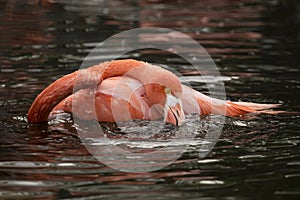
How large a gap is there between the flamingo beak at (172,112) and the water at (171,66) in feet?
1.00

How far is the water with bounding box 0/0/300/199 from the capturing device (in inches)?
155

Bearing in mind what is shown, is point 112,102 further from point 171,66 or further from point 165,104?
point 171,66

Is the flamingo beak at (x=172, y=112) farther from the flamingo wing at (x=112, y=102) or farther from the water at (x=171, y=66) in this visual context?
the water at (x=171, y=66)

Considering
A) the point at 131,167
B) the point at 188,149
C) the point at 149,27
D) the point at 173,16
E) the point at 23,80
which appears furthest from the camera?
the point at 173,16

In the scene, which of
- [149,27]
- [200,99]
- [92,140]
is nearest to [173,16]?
[149,27]

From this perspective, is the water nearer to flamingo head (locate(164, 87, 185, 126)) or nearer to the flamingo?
the flamingo

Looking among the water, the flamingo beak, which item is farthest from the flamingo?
the water

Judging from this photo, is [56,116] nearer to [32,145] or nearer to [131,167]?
[32,145]

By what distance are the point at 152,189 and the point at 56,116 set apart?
1548 millimetres

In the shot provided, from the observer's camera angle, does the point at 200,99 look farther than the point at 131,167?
Yes

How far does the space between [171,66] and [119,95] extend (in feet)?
8.32

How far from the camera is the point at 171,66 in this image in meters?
7.45

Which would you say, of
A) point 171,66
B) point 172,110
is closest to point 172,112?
point 172,110

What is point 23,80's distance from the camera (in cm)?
663
